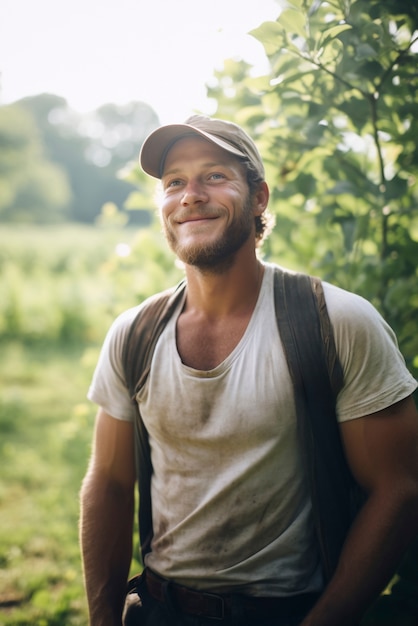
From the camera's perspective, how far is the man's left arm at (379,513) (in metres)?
1.68

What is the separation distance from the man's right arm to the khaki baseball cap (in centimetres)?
102

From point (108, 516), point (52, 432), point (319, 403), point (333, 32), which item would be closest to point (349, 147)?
point (333, 32)

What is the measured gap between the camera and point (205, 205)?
2027 mm

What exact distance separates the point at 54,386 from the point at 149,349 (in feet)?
23.1

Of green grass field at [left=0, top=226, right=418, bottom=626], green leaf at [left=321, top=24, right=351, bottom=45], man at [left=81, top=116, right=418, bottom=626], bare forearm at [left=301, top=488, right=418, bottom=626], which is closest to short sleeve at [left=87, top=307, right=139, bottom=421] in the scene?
man at [left=81, top=116, right=418, bottom=626]

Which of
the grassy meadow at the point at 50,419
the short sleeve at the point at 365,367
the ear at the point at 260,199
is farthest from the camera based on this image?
the grassy meadow at the point at 50,419

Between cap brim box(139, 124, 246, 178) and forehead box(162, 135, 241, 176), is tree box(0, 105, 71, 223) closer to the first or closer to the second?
cap brim box(139, 124, 246, 178)

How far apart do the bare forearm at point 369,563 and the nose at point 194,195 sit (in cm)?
117

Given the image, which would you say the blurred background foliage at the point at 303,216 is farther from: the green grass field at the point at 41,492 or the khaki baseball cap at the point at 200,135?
the khaki baseball cap at the point at 200,135

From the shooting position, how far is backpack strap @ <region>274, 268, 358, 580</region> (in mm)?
1708

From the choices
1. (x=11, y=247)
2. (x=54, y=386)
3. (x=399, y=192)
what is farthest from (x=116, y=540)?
(x=11, y=247)

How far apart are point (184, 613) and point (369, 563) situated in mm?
665

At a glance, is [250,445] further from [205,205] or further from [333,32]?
[333,32]

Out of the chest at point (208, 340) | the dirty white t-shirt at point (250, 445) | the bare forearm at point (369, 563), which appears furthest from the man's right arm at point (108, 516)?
the bare forearm at point (369, 563)
